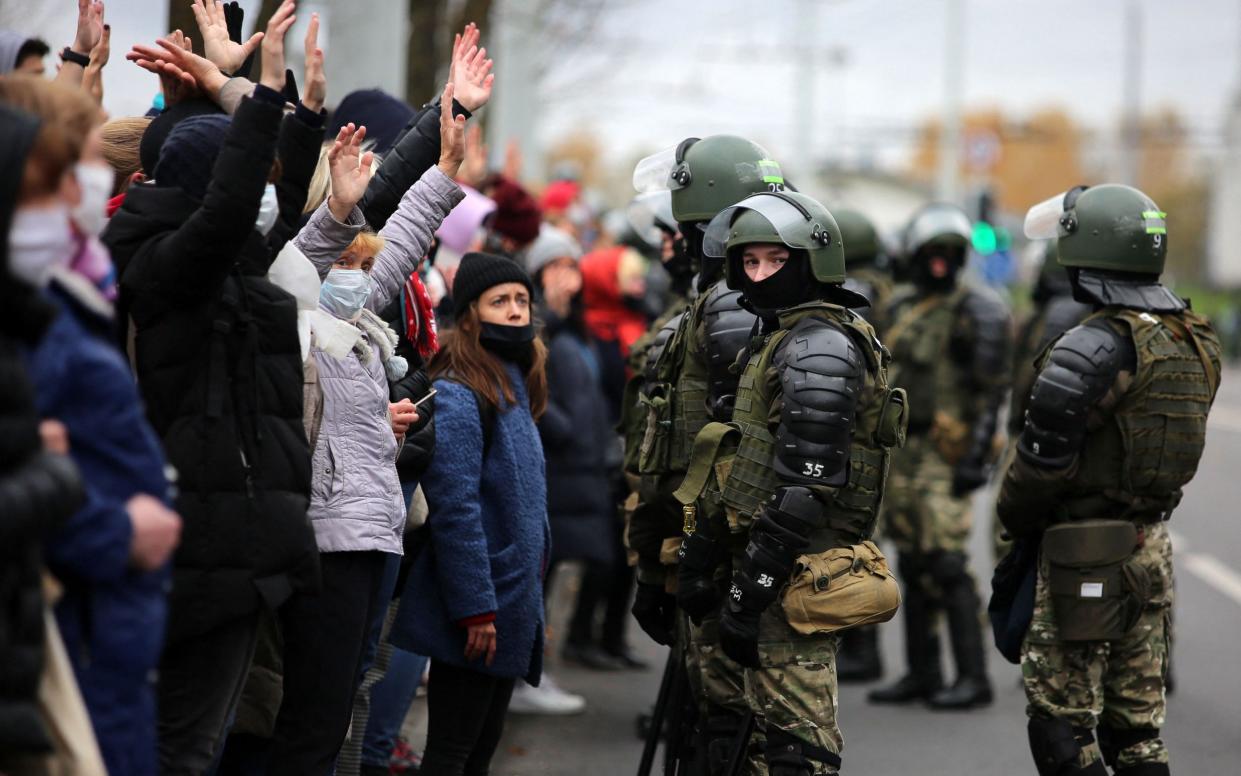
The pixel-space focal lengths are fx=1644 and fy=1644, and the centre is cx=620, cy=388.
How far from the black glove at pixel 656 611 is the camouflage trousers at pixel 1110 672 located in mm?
1219

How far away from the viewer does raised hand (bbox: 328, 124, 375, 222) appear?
14.3ft

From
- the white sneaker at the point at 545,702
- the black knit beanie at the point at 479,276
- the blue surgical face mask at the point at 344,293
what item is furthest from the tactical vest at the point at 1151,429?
the white sneaker at the point at 545,702

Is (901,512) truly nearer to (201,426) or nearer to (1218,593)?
(1218,593)

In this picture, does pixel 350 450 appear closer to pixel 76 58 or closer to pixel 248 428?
pixel 248 428

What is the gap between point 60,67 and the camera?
4883 millimetres

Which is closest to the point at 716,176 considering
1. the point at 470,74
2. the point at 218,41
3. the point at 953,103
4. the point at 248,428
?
the point at 470,74

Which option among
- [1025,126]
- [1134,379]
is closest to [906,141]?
[1025,126]

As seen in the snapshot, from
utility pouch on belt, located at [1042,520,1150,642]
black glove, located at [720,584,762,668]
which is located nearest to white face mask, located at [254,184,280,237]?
black glove, located at [720,584,762,668]

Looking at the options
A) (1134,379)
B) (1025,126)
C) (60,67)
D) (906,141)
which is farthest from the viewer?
(906,141)

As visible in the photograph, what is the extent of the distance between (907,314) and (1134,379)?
10.7ft

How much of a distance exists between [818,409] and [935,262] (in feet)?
13.9

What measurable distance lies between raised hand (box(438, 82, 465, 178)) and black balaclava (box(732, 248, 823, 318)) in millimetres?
898

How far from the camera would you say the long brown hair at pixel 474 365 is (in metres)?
5.27

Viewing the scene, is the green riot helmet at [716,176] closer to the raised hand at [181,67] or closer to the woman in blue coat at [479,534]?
the woman in blue coat at [479,534]
